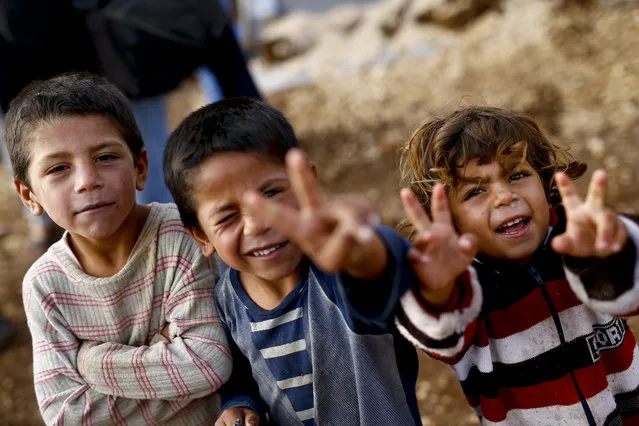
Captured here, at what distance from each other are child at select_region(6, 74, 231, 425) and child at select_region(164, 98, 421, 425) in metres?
0.13

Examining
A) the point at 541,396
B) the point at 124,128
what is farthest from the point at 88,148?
the point at 541,396

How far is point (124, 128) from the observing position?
66.7 inches

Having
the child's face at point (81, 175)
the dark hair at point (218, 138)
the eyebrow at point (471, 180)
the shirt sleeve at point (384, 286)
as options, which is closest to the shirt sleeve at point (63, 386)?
the child's face at point (81, 175)

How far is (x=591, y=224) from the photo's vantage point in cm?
116

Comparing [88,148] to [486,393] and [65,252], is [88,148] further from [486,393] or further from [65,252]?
[486,393]

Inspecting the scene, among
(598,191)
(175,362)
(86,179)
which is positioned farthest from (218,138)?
(598,191)

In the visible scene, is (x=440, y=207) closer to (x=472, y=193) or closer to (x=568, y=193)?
(x=568, y=193)

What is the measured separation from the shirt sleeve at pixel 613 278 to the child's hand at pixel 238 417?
849 millimetres

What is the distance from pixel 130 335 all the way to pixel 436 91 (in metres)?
4.34

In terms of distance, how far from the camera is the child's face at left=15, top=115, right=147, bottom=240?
5.12ft

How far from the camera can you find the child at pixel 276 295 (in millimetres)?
1383

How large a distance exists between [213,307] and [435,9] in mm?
5687

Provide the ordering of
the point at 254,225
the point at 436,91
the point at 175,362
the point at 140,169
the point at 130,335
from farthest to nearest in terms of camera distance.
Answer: the point at 436,91, the point at 140,169, the point at 130,335, the point at 175,362, the point at 254,225

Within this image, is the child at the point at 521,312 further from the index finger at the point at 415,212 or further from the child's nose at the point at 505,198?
the index finger at the point at 415,212
